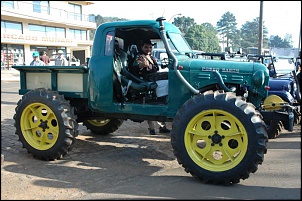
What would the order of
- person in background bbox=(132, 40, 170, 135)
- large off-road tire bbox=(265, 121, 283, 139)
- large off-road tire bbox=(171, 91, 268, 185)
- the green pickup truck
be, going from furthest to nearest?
large off-road tire bbox=(265, 121, 283, 139), person in background bbox=(132, 40, 170, 135), the green pickup truck, large off-road tire bbox=(171, 91, 268, 185)

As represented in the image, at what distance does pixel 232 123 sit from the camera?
4.32 metres

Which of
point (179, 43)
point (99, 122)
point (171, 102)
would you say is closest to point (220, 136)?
point (171, 102)

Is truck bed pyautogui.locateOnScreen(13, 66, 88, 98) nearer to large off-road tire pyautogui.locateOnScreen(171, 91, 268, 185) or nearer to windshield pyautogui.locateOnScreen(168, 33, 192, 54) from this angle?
windshield pyautogui.locateOnScreen(168, 33, 192, 54)

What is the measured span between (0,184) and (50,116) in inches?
67.7

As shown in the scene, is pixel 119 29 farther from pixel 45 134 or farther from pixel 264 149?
pixel 264 149

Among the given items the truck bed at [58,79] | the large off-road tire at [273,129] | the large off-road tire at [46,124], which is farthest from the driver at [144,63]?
the large off-road tire at [273,129]

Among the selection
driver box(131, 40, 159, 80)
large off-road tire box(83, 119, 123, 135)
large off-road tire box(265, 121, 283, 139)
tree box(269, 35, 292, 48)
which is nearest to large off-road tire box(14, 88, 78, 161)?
driver box(131, 40, 159, 80)

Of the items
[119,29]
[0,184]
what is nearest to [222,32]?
[119,29]

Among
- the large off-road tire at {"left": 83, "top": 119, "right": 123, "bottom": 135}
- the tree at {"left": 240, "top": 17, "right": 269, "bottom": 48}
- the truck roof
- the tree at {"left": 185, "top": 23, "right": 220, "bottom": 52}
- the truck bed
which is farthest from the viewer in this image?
the tree at {"left": 240, "top": 17, "right": 269, "bottom": 48}

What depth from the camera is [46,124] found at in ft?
18.0

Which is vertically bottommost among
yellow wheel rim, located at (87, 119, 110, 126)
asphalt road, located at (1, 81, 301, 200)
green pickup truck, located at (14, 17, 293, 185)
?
asphalt road, located at (1, 81, 301, 200)

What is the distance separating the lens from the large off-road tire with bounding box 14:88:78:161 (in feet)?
17.2

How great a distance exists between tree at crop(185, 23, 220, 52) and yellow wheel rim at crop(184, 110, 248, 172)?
11.1ft

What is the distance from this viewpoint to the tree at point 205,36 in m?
7.84
